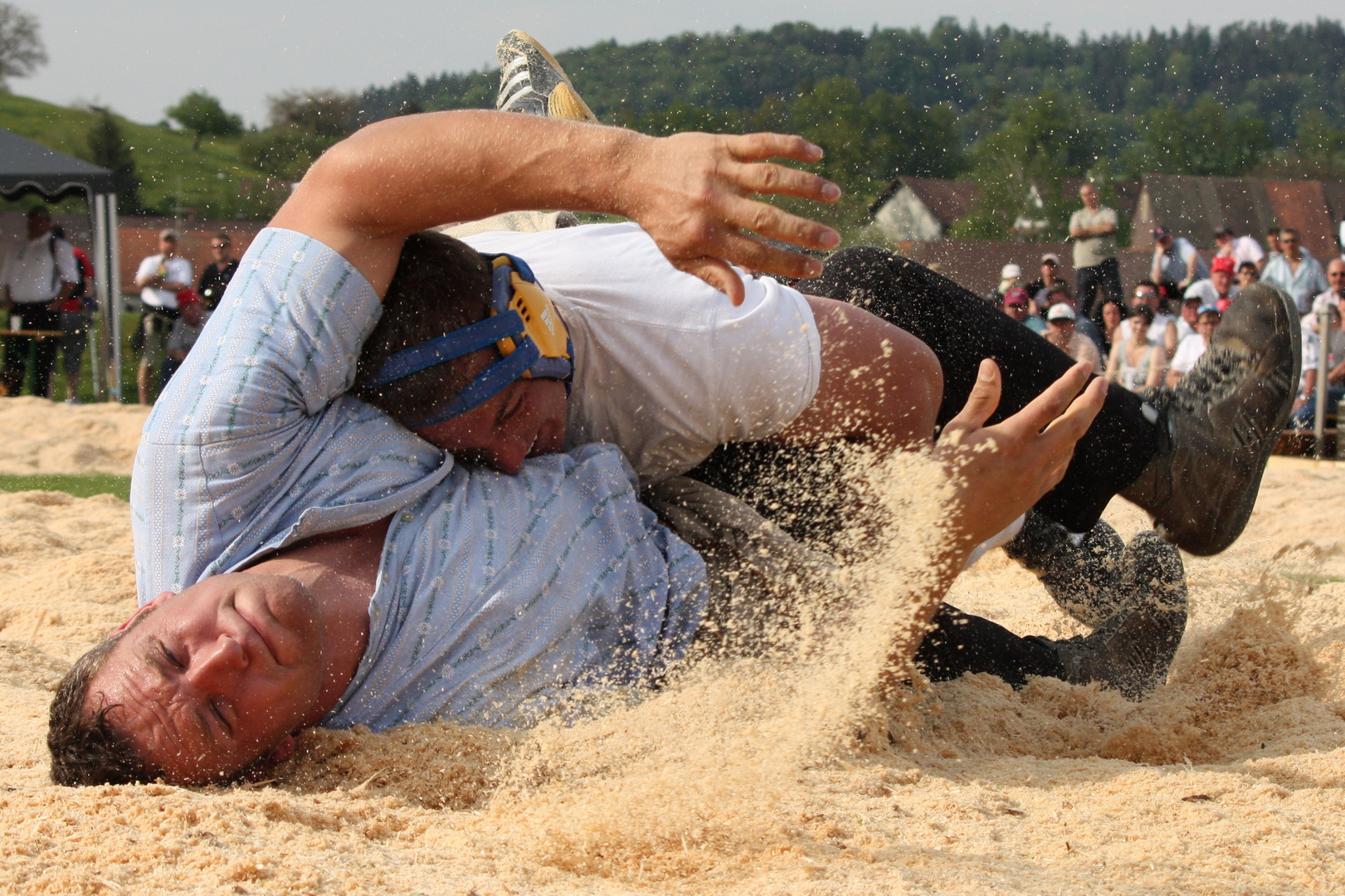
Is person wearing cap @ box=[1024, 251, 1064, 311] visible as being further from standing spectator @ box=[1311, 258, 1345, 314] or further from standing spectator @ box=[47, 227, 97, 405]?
standing spectator @ box=[47, 227, 97, 405]

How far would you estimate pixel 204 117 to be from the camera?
30062mm

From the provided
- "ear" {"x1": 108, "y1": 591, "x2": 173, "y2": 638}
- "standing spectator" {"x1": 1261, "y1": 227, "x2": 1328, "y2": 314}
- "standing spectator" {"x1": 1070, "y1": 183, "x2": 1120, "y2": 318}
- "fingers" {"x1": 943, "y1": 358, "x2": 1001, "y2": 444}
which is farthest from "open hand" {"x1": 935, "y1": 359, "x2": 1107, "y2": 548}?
"standing spectator" {"x1": 1070, "y1": 183, "x2": 1120, "y2": 318}

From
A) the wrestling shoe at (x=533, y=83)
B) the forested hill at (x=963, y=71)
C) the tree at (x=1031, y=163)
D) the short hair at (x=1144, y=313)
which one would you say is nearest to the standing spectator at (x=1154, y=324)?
the short hair at (x=1144, y=313)

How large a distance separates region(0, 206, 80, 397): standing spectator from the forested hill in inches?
206

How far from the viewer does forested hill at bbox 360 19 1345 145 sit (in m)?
6.78

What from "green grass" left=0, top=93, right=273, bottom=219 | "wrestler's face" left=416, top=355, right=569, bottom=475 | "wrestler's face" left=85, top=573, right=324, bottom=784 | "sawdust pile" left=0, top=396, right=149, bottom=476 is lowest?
"sawdust pile" left=0, top=396, right=149, bottom=476

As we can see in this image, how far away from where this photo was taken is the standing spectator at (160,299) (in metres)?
11.2

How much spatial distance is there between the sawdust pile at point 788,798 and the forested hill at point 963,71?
1348mm

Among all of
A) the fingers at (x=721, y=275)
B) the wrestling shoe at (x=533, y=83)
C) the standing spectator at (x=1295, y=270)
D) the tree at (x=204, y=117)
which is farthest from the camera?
the tree at (x=204, y=117)

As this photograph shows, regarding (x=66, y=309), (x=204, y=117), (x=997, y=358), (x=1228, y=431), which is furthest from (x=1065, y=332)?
(x=204, y=117)

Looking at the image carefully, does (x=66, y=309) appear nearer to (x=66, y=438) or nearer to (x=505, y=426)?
(x=66, y=438)

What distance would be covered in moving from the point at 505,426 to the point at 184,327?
383 inches

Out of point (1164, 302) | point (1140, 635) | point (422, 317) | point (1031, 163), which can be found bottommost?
point (1140, 635)

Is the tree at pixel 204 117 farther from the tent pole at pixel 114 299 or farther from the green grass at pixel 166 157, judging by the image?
the tent pole at pixel 114 299
